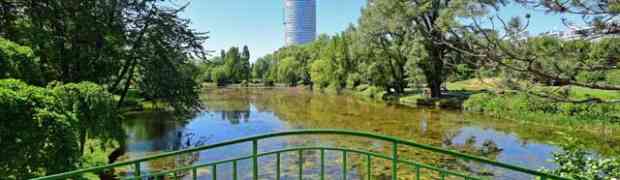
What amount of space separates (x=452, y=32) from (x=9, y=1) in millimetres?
9813

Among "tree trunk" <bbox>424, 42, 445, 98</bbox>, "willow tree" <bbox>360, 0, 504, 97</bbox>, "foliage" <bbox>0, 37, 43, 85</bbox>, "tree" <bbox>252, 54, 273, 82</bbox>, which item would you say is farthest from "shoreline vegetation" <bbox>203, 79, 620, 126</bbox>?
"tree" <bbox>252, 54, 273, 82</bbox>

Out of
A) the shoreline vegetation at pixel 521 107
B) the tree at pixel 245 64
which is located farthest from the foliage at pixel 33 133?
the tree at pixel 245 64

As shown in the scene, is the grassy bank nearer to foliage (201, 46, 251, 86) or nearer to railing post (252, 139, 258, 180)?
railing post (252, 139, 258, 180)

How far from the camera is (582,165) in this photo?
4383 mm

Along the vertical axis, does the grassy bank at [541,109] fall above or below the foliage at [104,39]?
below

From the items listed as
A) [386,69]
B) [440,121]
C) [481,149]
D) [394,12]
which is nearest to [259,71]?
[386,69]

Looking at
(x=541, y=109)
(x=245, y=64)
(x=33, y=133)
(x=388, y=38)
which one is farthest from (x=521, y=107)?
(x=245, y=64)

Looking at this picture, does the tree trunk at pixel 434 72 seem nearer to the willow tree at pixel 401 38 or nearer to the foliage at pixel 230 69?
the willow tree at pixel 401 38

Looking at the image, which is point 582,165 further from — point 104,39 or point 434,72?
point 434,72

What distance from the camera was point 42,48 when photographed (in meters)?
9.06

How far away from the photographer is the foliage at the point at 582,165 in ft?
13.0

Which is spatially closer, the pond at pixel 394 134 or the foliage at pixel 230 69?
the pond at pixel 394 134

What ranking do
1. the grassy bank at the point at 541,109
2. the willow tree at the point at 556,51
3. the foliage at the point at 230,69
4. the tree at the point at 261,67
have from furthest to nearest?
the tree at the point at 261,67, the foliage at the point at 230,69, the grassy bank at the point at 541,109, the willow tree at the point at 556,51

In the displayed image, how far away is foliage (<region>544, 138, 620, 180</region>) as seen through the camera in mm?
3957
